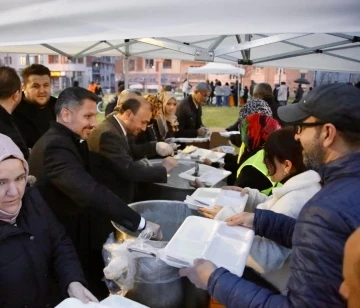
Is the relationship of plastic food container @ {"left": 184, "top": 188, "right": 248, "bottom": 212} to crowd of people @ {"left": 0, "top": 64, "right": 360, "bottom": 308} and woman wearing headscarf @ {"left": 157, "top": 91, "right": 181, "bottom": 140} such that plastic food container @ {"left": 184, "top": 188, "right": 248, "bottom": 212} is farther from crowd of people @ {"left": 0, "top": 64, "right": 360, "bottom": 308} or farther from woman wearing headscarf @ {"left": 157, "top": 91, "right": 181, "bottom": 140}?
woman wearing headscarf @ {"left": 157, "top": 91, "right": 181, "bottom": 140}

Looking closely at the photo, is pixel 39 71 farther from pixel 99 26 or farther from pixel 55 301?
pixel 55 301

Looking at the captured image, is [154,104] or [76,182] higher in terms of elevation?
[154,104]

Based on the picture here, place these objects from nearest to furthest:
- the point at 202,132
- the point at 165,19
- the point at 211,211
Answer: the point at 165,19, the point at 211,211, the point at 202,132

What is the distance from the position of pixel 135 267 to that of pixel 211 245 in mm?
258

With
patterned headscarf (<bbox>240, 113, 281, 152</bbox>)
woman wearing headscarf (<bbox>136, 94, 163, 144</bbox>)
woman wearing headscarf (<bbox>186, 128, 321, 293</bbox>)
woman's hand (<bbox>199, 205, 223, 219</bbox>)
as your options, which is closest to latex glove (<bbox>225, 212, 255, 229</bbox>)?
woman wearing headscarf (<bbox>186, 128, 321, 293</bbox>)

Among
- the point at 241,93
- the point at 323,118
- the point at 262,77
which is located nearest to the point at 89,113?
the point at 323,118

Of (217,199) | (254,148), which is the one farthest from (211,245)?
(254,148)

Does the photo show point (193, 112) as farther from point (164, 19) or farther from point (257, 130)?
point (164, 19)

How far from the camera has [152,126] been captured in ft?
10.7

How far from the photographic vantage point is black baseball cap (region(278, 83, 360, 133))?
925 mm

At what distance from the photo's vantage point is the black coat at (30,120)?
269cm

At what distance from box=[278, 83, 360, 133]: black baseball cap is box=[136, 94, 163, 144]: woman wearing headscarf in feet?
6.90

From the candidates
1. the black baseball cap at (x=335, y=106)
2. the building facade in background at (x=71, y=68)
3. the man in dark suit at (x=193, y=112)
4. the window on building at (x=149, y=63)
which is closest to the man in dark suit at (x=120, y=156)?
the black baseball cap at (x=335, y=106)

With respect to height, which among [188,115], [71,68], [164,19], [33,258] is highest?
[71,68]
